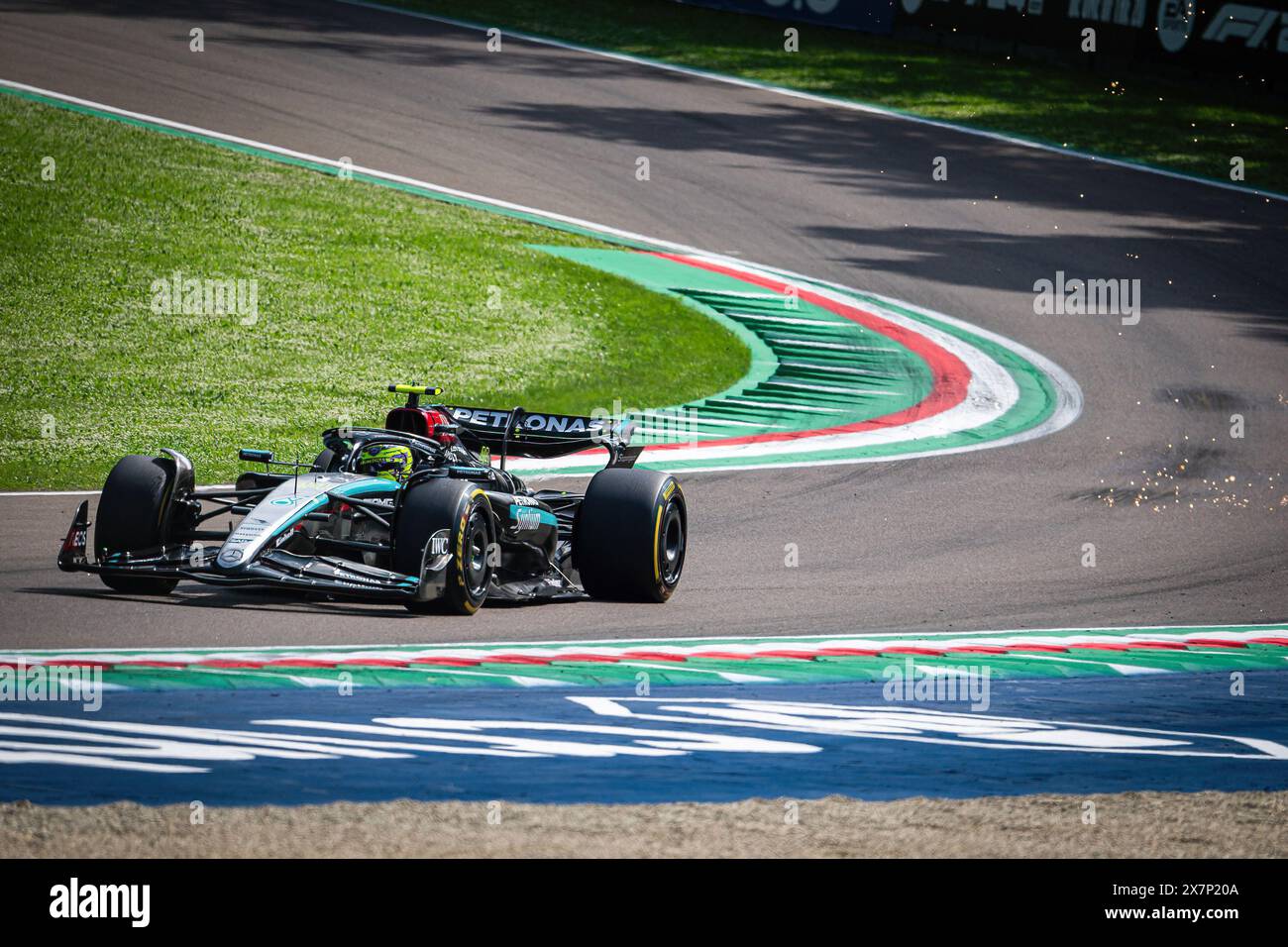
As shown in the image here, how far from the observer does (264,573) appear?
25.5 feet

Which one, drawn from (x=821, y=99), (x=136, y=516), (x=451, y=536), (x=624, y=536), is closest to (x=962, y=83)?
(x=821, y=99)

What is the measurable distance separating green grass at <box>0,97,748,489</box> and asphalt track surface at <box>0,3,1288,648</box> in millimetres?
1005

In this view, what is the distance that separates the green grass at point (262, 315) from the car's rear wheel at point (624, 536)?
410 cm

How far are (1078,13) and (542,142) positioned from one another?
10.9m

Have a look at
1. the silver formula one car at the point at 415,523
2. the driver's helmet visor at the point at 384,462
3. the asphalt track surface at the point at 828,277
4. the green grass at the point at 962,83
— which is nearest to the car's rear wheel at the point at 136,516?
the silver formula one car at the point at 415,523

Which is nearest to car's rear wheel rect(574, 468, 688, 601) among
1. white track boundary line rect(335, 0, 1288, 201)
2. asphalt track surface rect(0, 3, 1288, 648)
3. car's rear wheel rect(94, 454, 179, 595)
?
asphalt track surface rect(0, 3, 1288, 648)

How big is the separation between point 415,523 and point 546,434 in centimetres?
183

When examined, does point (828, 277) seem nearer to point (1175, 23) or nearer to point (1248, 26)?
point (1175, 23)

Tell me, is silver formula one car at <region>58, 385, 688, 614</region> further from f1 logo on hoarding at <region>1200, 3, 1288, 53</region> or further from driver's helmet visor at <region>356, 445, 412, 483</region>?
f1 logo on hoarding at <region>1200, 3, 1288, 53</region>

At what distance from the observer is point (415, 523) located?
8.02 metres

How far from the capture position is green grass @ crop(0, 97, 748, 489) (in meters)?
13.6

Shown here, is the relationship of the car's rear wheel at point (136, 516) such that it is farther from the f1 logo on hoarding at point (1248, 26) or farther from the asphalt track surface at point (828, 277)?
the f1 logo on hoarding at point (1248, 26)

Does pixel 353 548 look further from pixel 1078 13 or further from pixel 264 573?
pixel 1078 13

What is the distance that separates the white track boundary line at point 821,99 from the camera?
24.7 metres
